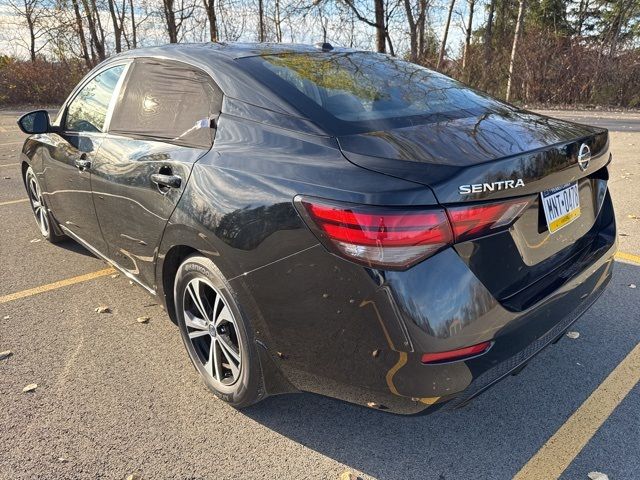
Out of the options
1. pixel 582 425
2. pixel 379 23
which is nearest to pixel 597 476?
pixel 582 425

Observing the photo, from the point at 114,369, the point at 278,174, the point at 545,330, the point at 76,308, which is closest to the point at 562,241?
the point at 545,330

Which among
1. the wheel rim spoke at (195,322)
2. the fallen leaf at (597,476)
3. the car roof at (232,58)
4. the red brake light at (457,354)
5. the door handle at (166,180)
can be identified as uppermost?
the car roof at (232,58)

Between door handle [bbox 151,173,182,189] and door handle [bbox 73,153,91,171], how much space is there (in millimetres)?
903

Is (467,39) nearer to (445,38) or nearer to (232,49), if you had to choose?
(445,38)

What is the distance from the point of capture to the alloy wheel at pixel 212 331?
2.32m

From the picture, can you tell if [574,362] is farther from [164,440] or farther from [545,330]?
[164,440]

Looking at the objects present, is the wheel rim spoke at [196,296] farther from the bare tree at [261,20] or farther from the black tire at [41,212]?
the bare tree at [261,20]

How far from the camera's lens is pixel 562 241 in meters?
2.10

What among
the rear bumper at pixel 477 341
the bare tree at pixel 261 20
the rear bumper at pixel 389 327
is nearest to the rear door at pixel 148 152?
the rear bumper at pixel 389 327

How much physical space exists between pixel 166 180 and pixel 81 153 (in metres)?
1.20

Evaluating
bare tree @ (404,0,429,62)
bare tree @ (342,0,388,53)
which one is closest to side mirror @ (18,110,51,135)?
bare tree @ (342,0,388,53)

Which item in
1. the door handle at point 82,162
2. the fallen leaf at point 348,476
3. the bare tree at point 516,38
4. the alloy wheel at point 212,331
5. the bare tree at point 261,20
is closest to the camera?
the fallen leaf at point 348,476

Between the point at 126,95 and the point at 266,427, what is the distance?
81.2 inches

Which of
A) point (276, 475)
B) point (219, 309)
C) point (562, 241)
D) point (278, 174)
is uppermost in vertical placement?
point (278, 174)
